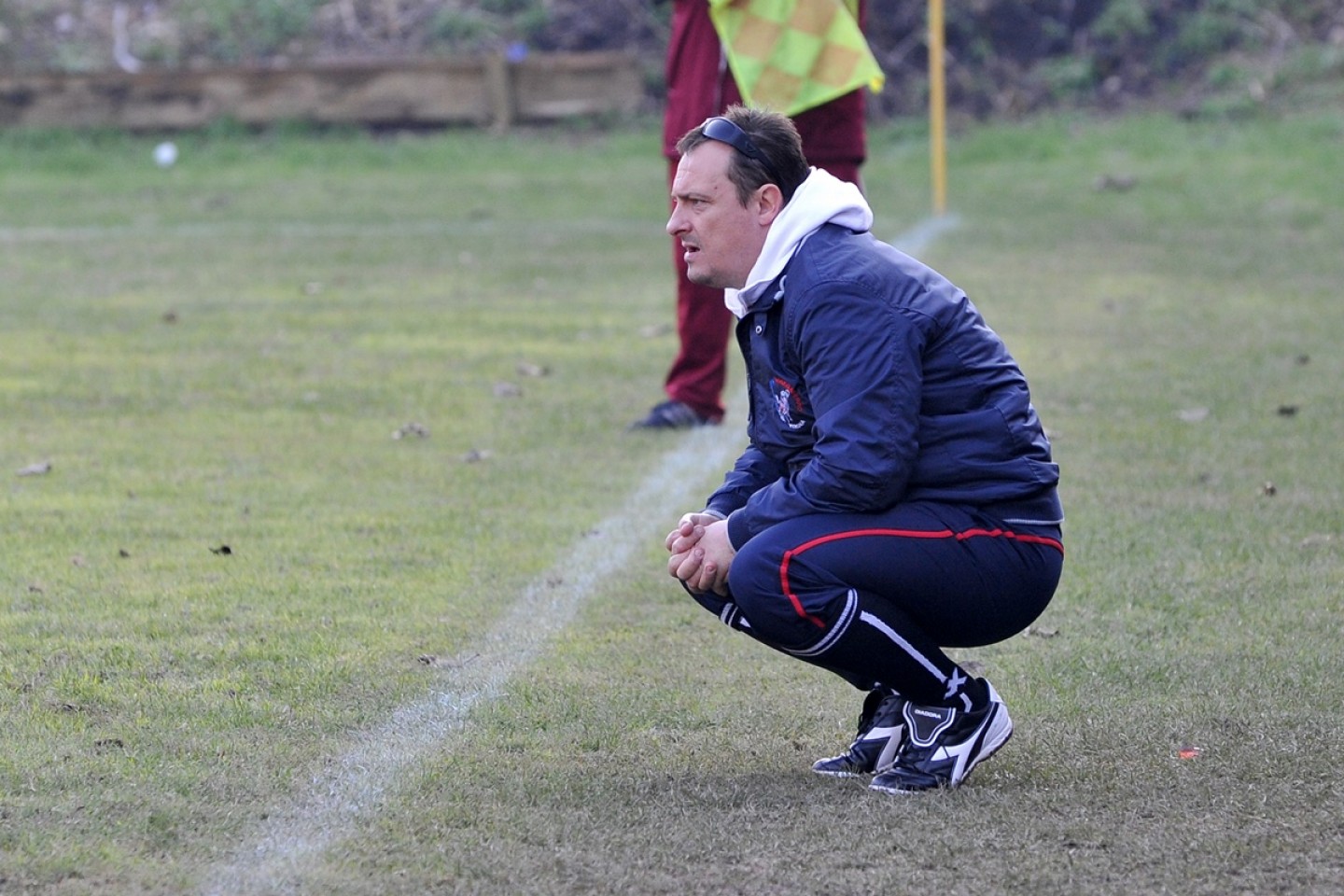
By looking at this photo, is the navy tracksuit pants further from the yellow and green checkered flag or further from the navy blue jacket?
the yellow and green checkered flag

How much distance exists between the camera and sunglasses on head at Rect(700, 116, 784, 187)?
323 cm

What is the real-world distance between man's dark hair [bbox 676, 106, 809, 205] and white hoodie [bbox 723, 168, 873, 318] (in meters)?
0.03

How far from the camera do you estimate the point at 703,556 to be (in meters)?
3.24

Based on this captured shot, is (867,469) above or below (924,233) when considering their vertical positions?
above

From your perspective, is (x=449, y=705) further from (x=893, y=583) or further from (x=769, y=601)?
(x=893, y=583)

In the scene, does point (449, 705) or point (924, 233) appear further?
point (924, 233)

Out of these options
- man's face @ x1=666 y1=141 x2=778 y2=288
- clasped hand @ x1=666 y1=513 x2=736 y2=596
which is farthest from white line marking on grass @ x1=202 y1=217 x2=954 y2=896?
man's face @ x1=666 y1=141 x2=778 y2=288

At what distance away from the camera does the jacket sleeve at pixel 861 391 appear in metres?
3.03

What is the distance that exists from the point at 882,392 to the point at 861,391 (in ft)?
0.12

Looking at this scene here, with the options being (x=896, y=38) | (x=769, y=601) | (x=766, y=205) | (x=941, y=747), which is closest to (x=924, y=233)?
(x=896, y=38)

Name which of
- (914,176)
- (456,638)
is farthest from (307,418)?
(914,176)

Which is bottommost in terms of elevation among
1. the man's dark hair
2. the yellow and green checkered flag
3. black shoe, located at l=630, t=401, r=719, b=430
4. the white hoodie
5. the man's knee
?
black shoe, located at l=630, t=401, r=719, b=430

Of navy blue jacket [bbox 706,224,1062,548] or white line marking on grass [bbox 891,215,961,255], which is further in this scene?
white line marking on grass [bbox 891,215,961,255]

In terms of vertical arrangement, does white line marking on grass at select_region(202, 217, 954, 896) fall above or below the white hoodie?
below
